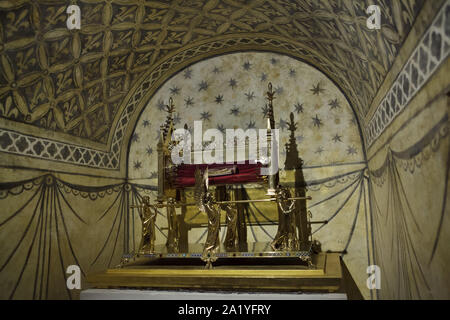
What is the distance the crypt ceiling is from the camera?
12.4 ft

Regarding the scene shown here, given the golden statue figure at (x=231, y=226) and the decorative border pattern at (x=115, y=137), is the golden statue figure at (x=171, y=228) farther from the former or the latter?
the decorative border pattern at (x=115, y=137)

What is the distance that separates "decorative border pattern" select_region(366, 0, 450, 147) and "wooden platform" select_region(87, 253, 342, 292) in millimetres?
1720

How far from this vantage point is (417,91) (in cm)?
267

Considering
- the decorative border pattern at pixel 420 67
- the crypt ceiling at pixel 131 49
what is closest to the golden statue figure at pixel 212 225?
the decorative border pattern at pixel 420 67

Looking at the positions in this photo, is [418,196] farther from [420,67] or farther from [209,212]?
[209,212]

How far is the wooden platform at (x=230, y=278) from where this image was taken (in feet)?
11.0

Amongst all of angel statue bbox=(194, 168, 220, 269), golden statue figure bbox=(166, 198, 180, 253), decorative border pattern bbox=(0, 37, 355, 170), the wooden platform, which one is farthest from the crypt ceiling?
angel statue bbox=(194, 168, 220, 269)

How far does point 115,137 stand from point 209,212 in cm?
282

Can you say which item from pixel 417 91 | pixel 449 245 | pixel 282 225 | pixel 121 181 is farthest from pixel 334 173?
pixel 121 181

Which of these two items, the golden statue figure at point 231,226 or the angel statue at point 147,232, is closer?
the angel statue at point 147,232

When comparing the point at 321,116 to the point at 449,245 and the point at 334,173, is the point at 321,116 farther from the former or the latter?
the point at 449,245

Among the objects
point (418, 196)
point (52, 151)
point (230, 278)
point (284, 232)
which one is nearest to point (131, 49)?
point (52, 151)

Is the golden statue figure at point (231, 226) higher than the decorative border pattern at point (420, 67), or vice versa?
the decorative border pattern at point (420, 67)

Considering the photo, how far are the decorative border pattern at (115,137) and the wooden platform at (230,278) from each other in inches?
74.3
